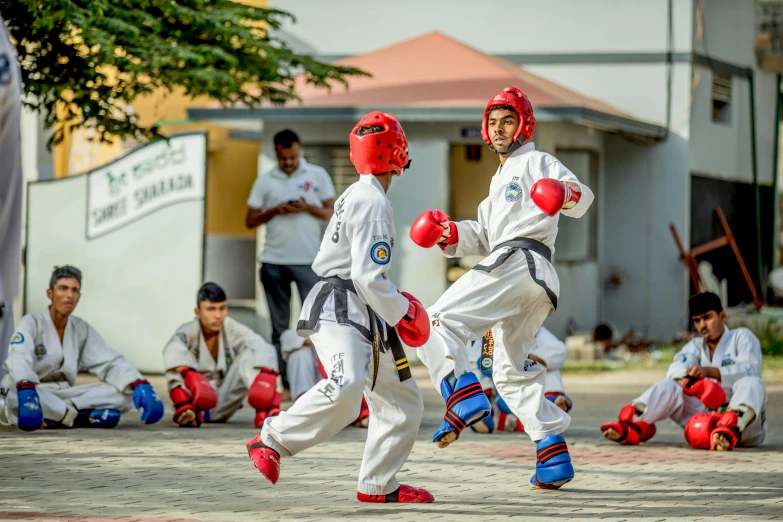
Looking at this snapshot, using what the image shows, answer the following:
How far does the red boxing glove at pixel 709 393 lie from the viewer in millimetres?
8070

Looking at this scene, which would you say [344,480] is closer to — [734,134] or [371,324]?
[371,324]

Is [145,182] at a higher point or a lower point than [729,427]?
higher

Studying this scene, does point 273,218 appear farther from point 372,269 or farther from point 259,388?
point 372,269

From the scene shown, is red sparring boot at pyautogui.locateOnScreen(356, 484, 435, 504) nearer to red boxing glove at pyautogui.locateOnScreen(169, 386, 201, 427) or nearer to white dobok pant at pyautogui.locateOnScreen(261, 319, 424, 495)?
white dobok pant at pyautogui.locateOnScreen(261, 319, 424, 495)

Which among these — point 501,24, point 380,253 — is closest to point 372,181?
point 380,253

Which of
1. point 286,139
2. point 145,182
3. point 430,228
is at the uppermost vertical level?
point 286,139

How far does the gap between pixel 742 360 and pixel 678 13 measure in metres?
9.99

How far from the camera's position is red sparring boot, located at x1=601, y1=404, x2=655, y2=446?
827 centimetres

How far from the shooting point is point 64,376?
29.1 feet

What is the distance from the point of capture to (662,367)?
14664 millimetres

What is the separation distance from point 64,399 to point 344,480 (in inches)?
111

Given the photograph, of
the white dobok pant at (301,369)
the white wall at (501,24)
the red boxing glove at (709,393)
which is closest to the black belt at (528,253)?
the red boxing glove at (709,393)

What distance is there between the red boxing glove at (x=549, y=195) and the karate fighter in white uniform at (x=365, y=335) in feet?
2.26

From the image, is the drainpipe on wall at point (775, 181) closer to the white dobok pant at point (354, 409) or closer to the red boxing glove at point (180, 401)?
the red boxing glove at point (180, 401)
